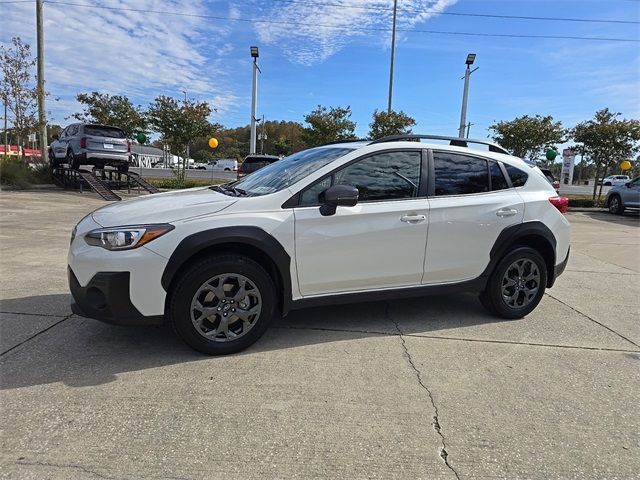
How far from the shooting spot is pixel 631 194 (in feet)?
61.1

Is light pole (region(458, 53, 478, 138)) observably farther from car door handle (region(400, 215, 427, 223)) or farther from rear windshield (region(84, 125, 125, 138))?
car door handle (region(400, 215, 427, 223))

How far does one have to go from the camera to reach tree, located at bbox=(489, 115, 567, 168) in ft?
71.3

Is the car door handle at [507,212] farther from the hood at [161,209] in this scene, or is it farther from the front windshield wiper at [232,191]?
the hood at [161,209]

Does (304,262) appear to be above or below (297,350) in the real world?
above

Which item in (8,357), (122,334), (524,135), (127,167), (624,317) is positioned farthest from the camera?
(524,135)

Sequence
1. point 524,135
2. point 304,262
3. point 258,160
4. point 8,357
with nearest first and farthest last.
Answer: point 8,357, point 304,262, point 258,160, point 524,135

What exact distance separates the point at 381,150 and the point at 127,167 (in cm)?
1623

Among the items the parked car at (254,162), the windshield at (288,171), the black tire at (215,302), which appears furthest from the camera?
the parked car at (254,162)

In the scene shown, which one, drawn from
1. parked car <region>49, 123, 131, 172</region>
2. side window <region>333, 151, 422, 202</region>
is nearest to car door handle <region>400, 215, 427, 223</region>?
side window <region>333, 151, 422, 202</region>

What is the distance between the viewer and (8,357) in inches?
137

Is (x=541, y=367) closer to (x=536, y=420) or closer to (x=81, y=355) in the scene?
(x=536, y=420)

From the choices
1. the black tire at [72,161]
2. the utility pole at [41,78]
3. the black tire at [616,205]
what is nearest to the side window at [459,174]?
the black tire at [72,161]

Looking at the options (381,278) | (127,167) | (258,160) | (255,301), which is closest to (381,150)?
(381,278)

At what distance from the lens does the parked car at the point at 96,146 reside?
16.6m
